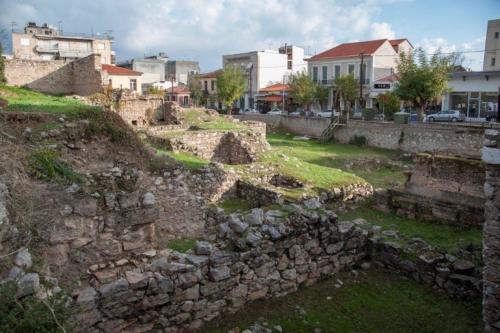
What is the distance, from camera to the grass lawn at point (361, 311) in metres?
5.45

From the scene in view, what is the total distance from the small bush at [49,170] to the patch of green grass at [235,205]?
5.47 meters

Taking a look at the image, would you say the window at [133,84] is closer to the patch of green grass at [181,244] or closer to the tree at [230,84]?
the tree at [230,84]

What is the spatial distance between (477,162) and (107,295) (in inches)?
344

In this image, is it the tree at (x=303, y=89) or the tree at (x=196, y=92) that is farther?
the tree at (x=196, y=92)

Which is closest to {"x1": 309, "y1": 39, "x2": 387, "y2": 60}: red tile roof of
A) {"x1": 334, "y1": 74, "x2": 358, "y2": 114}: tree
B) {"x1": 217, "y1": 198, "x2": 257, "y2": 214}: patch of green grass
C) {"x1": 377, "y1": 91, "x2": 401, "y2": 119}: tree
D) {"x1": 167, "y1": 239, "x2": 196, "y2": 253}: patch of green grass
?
{"x1": 334, "y1": 74, "x2": 358, "y2": 114}: tree

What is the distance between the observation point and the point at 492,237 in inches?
211

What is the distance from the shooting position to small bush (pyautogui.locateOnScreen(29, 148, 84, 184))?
6.90 m

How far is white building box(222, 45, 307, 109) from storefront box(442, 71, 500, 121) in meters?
24.3

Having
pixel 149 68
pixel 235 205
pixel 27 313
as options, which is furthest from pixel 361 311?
pixel 149 68

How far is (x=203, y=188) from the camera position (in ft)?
41.6

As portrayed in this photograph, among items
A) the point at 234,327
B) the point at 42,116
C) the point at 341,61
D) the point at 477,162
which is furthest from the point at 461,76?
the point at 234,327

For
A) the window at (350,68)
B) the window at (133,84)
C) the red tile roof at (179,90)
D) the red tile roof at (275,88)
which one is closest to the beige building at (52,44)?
the red tile roof at (179,90)

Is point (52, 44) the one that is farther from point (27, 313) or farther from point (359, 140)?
point (27, 313)

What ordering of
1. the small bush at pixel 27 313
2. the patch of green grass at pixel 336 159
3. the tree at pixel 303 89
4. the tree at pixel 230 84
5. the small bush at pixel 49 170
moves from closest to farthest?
the small bush at pixel 27 313, the small bush at pixel 49 170, the patch of green grass at pixel 336 159, the tree at pixel 303 89, the tree at pixel 230 84
